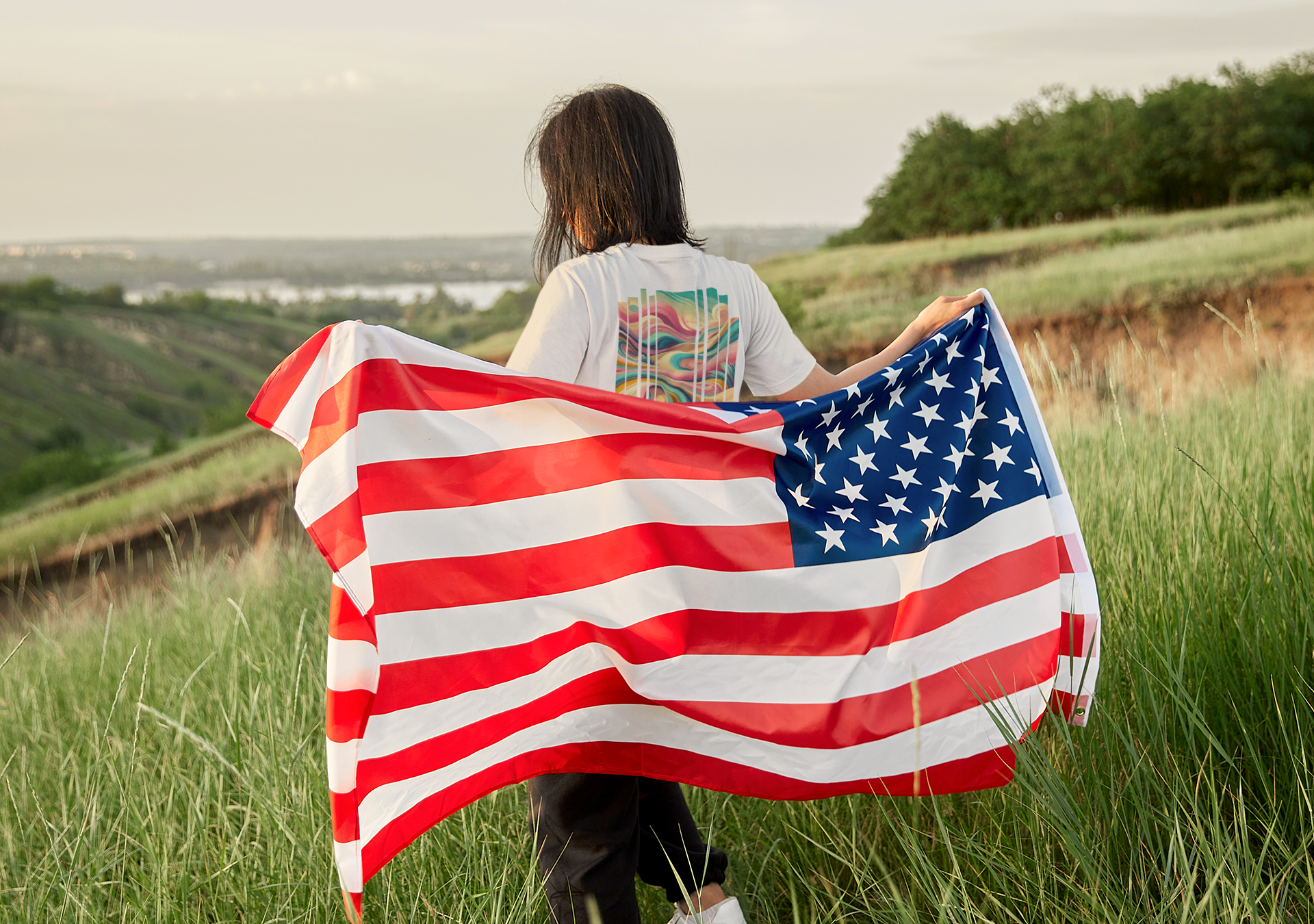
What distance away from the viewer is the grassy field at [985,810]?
6.03 ft

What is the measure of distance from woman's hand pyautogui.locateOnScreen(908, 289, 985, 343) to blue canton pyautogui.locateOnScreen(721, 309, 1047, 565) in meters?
0.07

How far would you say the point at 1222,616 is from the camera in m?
2.54

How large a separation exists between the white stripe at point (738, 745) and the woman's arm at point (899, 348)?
37.1 inches

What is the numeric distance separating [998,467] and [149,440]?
43.6m

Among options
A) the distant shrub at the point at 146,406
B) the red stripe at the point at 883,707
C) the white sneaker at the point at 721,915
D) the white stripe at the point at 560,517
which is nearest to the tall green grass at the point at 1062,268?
the red stripe at the point at 883,707

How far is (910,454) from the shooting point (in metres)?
2.25

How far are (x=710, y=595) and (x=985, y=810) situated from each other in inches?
48.4

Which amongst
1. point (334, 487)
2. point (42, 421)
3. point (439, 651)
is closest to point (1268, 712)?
point (439, 651)

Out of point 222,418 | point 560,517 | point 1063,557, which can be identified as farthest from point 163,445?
point 1063,557

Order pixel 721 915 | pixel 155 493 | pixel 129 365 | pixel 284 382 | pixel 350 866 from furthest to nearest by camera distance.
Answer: pixel 129 365, pixel 155 493, pixel 721 915, pixel 284 382, pixel 350 866

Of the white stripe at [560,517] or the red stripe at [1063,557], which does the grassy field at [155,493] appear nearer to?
the white stripe at [560,517]

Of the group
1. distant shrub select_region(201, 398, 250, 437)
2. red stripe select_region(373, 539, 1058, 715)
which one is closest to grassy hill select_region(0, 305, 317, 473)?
distant shrub select_region(201, 398, 250, 437)

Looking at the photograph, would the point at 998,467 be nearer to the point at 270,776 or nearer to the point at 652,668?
the point at 652,668

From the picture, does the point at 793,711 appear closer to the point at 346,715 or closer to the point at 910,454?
the point at 910,454
